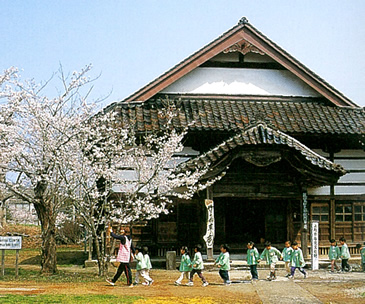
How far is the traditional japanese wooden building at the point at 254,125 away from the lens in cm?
1939

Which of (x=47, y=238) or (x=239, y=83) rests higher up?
(x=239, y=83)

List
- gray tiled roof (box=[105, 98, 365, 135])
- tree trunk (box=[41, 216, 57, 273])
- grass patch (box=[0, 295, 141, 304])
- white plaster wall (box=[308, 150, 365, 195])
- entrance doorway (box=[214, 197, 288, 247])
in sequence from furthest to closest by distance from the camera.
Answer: entrance doorway (box=[214, 197, 288, 247]) < white plaster wall (box=[308, 150, 365, 195]) < gray tiled roof (box=[105, 98, 365, 135]) < tree trunk (box=[41, 216, 57, 273]) < grass patch (box=[0, 295, 141, 304])

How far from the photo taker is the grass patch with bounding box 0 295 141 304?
1186cm

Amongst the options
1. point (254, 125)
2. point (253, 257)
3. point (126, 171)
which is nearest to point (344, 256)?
point (253, 257)

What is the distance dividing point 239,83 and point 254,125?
366cm

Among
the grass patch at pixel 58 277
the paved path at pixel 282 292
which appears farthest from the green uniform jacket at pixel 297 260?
the grass patch at pixel 58 277

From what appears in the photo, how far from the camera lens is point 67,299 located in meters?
12.1

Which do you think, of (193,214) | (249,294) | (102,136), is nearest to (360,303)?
(249,294)

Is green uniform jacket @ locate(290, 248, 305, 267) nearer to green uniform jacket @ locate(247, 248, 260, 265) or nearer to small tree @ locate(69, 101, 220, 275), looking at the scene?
green uniform jacket @ locate(247, 248, 260, 265)

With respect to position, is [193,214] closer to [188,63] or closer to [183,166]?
[183,166]

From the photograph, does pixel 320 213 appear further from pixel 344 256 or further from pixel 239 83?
pixel 239 83

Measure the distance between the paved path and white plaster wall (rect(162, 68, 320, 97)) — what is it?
8.84 meters

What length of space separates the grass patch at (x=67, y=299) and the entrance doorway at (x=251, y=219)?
9273mm

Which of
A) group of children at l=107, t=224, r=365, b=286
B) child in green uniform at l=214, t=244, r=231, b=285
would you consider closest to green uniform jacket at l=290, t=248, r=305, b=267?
group of children at l=107, t=224, r=365, b=286
